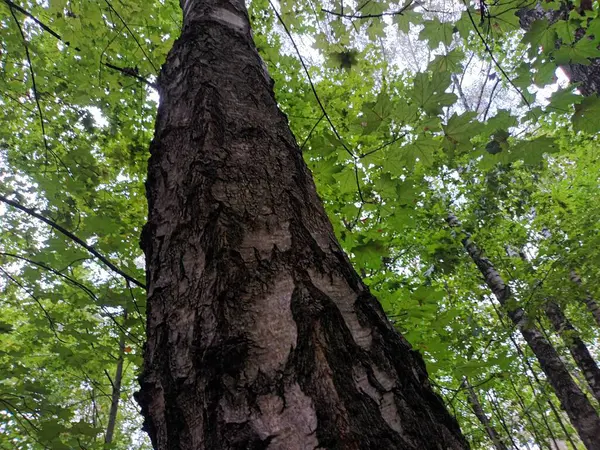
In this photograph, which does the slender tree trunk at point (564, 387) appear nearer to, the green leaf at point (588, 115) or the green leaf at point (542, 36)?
the green leaf at point (588, 115)

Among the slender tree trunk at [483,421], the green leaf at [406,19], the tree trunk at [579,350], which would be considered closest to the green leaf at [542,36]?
the green leaf at [406,19]

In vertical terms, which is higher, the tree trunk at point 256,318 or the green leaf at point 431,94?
the green leaf at point 431,94

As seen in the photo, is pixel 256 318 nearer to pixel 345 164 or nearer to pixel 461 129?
pixel 461 129

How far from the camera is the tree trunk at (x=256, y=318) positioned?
485mm

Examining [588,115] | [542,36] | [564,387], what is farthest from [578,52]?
[564,387]

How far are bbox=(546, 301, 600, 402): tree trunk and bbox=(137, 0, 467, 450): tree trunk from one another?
5.67 metres

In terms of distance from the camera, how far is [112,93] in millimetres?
3068

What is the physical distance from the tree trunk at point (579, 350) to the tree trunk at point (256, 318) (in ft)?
18.6

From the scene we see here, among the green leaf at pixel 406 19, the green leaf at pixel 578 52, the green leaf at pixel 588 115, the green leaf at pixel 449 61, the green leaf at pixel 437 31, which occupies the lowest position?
the green leaf at pixel 588 115

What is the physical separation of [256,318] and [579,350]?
288 inches

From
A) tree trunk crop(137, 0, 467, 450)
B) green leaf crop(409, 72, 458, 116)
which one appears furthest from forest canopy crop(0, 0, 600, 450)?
tree trunk crop(137, 0, 467, 450)

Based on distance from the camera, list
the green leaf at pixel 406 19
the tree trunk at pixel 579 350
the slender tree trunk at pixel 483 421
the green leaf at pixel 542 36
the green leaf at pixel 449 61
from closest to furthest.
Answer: the green leaf at pixel 542 36, the green leaf at pixel 449 61, the green leaf at pixel 406 19, the tree trunk at pixel 579 350, the slender tree trunk at pixel 483 421

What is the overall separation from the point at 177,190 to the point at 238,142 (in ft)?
0.64

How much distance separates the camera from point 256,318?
573 mm
